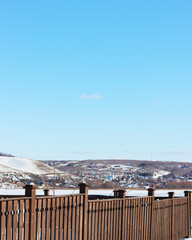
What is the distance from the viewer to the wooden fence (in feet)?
24.5

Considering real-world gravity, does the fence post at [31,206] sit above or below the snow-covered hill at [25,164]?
above

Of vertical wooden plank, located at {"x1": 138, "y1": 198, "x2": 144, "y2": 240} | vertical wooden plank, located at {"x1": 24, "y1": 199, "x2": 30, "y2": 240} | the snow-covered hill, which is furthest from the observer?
the snow-covered hill

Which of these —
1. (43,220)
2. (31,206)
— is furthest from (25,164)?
(31,206)

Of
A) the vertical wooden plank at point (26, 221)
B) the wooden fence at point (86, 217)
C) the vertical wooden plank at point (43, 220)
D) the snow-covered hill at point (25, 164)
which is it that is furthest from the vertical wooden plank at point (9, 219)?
the snow-covered hill at point (25, 164)

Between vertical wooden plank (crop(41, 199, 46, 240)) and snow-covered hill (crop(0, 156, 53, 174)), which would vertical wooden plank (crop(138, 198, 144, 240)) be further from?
snow-covered hill (crop(0, 156, 53, 174))

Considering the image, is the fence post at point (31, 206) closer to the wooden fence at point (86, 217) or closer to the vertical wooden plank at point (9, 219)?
the wooden fence at point (86, 217)

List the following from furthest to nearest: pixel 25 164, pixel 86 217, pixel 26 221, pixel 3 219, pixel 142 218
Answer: pixel 25 164
pixel 142 218
pixel 86 217
pixel 26 221
pixel 3 219

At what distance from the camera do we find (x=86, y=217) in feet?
30.7

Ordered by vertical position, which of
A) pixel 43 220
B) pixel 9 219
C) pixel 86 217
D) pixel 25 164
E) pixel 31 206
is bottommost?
pixel 25 164

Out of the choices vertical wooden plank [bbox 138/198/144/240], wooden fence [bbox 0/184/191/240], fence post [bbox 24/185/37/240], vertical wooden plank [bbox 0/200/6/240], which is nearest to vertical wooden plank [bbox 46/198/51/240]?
wooden fence [bbox 0/184/191/240]

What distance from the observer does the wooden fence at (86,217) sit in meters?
7.46

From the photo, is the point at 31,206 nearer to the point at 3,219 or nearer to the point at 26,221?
the point at 26,221

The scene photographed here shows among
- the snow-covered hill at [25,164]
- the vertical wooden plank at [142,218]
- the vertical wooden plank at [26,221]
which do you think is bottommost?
the snow-covered hill at [25,164]

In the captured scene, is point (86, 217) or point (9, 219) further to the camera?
point (86, 217)
